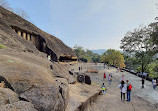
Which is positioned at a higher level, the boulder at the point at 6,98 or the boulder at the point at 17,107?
the boulder at the point at 6,98

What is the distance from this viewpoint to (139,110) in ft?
17.2

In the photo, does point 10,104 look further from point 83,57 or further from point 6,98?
point 83,57

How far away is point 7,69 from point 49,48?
1439cm

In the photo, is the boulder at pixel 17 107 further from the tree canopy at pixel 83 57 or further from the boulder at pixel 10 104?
the tree canopy at pixel 83 57

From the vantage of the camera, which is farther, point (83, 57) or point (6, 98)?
point (83, 57)

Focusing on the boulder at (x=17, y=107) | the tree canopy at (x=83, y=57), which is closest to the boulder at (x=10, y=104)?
the boulder at (x=17, y=107)

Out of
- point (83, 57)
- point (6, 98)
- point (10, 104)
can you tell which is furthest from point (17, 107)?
point (83, 57)

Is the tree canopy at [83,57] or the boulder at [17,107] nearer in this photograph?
the boulder at [17,107]

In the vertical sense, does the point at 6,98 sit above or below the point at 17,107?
above

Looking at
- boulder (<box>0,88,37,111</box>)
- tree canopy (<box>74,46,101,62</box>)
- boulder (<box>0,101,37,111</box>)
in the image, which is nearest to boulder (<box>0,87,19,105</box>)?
boulder (<box>0,88,37,111</box>)

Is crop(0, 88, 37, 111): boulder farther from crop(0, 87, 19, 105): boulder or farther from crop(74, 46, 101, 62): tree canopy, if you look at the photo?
crop(74, 46, 101, 62): tree canopy

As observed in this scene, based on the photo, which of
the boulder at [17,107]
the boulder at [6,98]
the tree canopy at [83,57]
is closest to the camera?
the boulder at [17,107]

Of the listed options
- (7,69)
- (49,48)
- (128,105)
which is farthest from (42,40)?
(128,105)

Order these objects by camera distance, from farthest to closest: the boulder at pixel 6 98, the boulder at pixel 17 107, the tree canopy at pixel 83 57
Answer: the tree canopy at pixel 83 57 < the boulder at pixel 6 98 < the boulder at pixel 17 107
